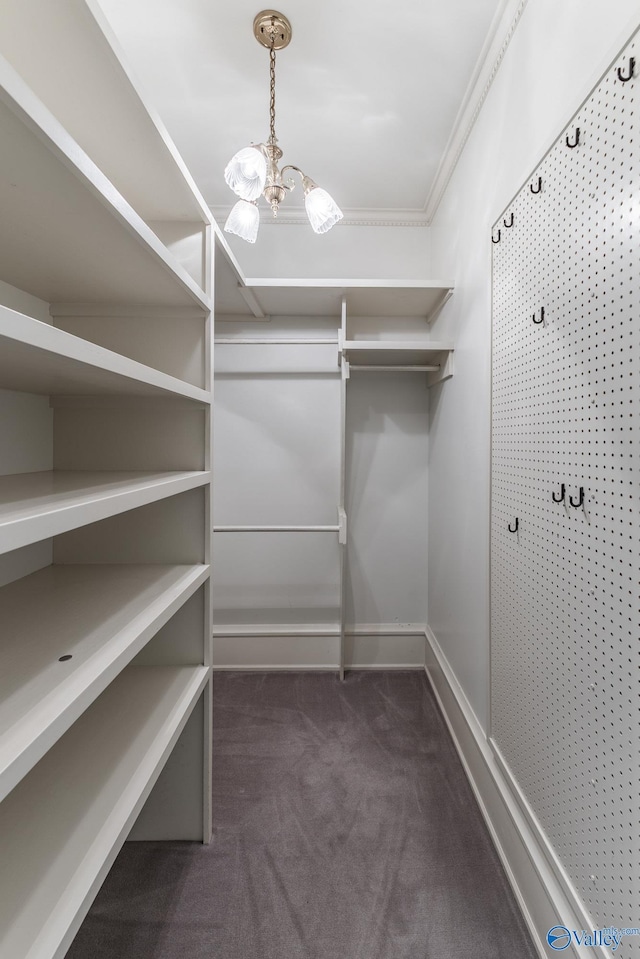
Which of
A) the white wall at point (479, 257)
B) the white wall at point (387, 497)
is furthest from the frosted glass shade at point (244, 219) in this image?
the white wall at point (387, 497)

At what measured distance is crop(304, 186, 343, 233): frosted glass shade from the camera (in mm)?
1579

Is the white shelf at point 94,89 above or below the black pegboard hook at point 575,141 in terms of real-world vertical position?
above

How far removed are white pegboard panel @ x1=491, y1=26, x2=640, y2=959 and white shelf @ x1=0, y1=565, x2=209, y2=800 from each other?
95 centimetres

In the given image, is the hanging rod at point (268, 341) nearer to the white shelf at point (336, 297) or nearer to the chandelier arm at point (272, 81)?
the white shelf at point (336, 297)

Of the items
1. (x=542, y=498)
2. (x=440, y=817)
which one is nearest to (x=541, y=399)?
(x=542, y=498)

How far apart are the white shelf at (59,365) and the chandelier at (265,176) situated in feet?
2.36

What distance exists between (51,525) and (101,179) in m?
0.57

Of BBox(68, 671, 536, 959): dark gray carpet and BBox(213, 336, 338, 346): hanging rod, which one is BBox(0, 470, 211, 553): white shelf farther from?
BBox(213, 336, 338, 346): hanging rod

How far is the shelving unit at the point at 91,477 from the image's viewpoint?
673mm

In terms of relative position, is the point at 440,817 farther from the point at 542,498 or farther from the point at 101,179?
the point at 101,179

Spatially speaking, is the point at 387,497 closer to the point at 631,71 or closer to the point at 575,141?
the point at 575,141

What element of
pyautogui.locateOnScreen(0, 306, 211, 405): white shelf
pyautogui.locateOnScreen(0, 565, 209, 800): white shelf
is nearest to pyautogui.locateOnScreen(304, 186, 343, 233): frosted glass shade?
pyautogui.locateOnScreen(0, 306, 211, 405): white shelf

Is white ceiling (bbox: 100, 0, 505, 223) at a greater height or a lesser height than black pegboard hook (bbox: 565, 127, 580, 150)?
greater

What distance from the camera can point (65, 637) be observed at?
0.90m
